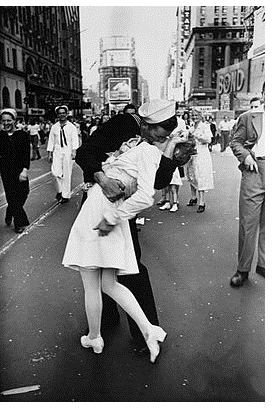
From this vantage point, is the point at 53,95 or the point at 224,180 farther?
the point at 224,180

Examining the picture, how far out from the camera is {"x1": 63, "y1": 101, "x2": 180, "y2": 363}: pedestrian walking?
79.7 inches

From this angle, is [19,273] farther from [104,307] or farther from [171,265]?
[171,265]

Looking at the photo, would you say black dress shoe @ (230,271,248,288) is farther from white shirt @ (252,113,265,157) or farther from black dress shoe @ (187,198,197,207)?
black dress shoe @ (187,198,197,207)

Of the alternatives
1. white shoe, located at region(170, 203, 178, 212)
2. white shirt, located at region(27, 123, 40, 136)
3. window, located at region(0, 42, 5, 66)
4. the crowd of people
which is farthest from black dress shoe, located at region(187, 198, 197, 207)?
window, located at region(0, 42, 5, 66)

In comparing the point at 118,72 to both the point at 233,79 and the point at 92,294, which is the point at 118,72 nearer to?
the point at 233,79

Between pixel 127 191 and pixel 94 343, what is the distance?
0.82 meters

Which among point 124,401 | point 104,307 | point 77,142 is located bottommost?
point 124,401

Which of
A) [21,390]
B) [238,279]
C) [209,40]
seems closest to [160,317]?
[238,279]

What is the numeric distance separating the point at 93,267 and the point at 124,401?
0.60 metres

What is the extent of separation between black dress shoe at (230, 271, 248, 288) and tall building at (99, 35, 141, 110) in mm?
1257

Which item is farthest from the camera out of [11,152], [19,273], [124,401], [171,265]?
[11,152]

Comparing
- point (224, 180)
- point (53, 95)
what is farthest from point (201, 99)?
point (53, 95)

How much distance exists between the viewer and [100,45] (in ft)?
7.98

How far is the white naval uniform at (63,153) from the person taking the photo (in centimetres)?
278
